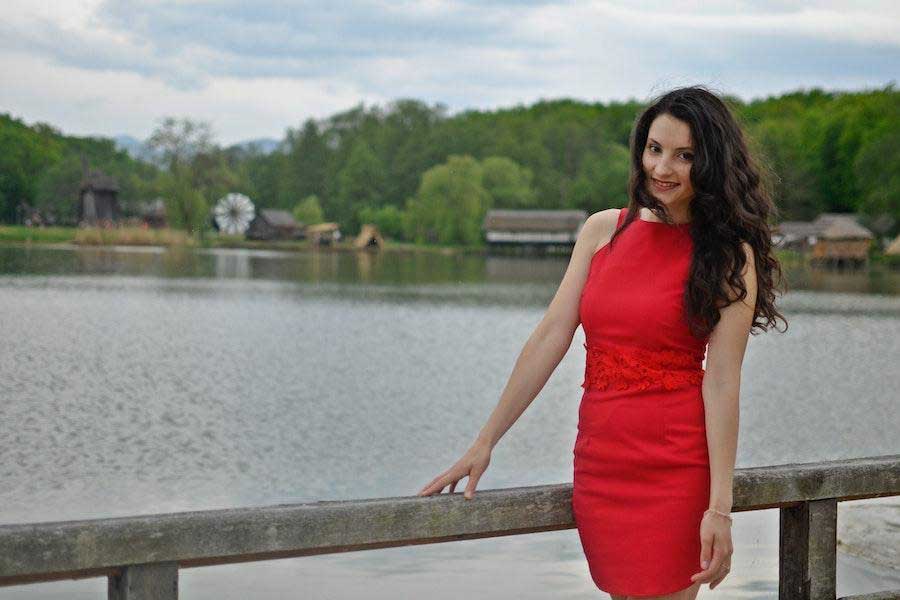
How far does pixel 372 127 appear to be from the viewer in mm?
132250

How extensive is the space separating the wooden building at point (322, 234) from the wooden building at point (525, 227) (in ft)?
83.9

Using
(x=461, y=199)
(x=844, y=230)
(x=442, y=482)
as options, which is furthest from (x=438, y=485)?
(x=461, y=199)

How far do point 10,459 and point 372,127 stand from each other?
123 meters

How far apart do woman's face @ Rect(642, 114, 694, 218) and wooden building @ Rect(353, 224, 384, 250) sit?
108851 mm

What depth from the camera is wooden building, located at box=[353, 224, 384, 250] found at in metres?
111

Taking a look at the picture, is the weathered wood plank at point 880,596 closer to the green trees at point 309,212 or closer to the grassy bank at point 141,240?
the grassy bank at point 141,240

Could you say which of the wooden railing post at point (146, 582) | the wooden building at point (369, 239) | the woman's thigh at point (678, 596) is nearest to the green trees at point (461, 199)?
the wooden building at point (369, 239)

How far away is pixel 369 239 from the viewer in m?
112

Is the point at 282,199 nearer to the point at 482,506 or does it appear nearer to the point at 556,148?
the point at 556,148

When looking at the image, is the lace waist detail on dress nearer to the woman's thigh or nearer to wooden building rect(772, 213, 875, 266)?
the woman's thigh

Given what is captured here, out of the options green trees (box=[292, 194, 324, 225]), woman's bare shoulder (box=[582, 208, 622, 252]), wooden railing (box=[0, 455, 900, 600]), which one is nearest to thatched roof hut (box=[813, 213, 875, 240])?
green trees (box=[292, 194, 324, 225])

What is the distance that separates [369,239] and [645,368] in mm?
110602

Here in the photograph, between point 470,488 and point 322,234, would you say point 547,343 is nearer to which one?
point 470,488

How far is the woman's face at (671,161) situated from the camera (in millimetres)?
2213
